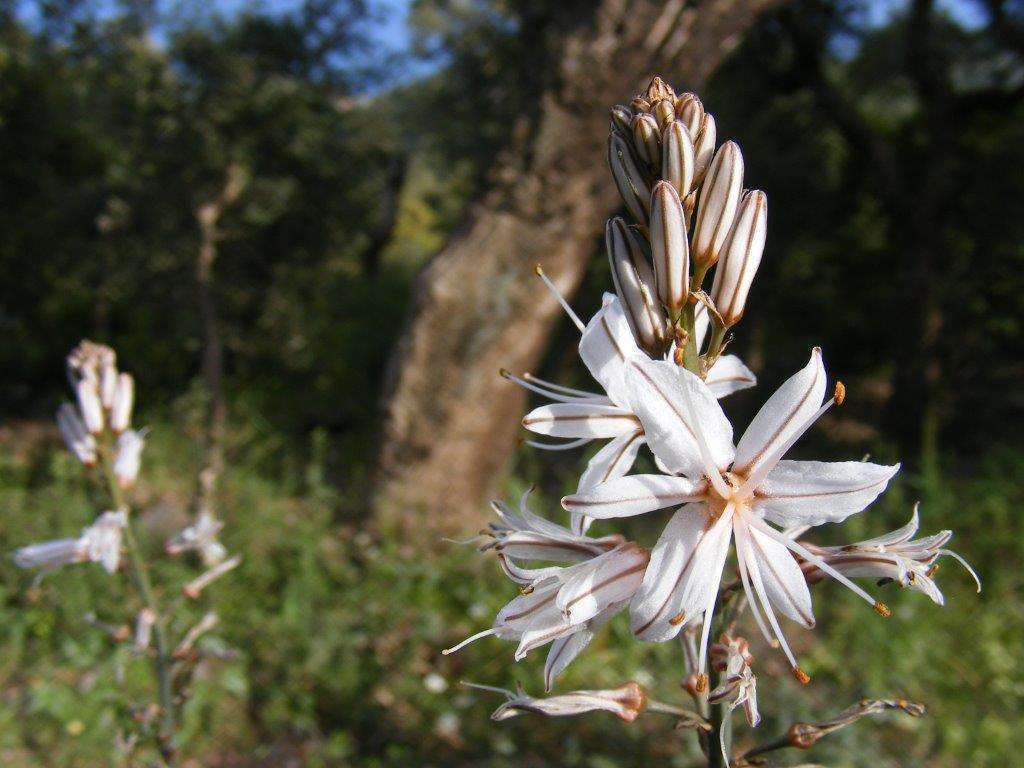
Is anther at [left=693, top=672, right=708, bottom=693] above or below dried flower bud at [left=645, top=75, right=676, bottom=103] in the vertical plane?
below

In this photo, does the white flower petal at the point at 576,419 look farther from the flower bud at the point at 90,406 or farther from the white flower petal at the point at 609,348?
the flower bud at the point at 90,406

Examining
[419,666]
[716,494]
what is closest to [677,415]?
[716,494]

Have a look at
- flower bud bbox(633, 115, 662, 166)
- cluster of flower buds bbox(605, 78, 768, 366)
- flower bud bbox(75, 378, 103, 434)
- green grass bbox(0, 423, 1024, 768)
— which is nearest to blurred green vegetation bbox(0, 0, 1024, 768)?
green grass bbox(0, 423, 1024, 768)

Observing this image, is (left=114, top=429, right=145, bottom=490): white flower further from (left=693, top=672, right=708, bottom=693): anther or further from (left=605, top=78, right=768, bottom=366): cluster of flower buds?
(left=693, top=672, right=708, bottom=693): anther

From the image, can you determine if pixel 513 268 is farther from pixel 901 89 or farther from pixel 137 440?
pixel 901 89

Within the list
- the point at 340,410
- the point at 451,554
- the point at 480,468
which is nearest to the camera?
the point at 451,554

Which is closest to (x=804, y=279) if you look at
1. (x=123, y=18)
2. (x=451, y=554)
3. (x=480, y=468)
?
(x=480, y=468)
